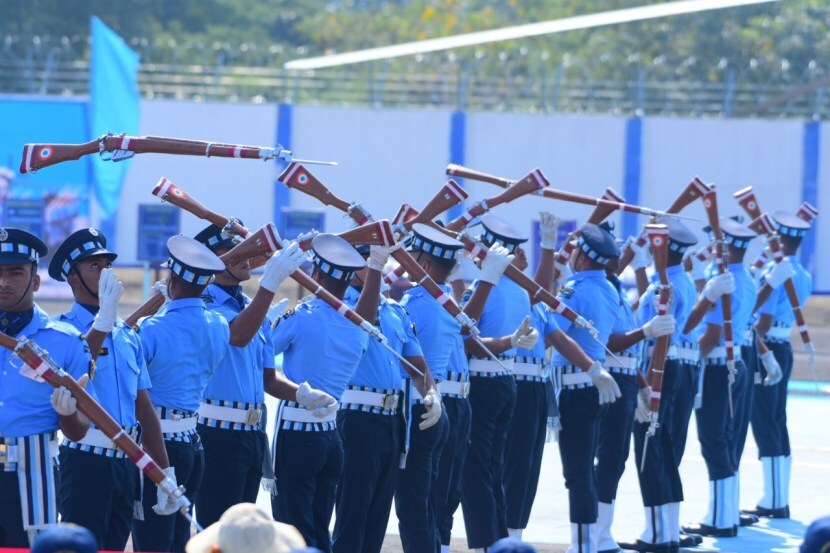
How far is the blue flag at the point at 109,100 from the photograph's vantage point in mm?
21641

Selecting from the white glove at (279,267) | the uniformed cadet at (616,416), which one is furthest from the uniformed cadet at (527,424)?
the white glove at (279,267)

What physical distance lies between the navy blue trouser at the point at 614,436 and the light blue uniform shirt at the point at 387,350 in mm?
2189

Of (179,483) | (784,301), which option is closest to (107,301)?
(179,483)

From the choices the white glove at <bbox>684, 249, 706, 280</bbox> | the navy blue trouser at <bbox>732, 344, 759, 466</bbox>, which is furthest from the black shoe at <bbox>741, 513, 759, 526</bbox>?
the white glove at <bbox>684, 249, 706, 280</bbox>

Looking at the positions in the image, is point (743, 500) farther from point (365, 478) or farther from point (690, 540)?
point (365, 478)

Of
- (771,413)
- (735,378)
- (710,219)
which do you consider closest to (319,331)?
(710,219)

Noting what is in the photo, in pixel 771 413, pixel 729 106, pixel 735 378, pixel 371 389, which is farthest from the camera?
pixel 729 106

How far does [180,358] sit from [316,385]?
804 mm

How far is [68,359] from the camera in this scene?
20.4ft

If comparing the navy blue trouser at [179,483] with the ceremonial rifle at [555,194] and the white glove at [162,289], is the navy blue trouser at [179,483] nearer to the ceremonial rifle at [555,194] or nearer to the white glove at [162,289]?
the white glove at [162,289]

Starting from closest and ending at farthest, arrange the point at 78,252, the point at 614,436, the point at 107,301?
the point at 107,301, the point at 78,252, the point at 614,436

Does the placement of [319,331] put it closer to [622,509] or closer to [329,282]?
[329,282]

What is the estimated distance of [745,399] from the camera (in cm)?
1170

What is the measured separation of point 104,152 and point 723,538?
17.9ft
